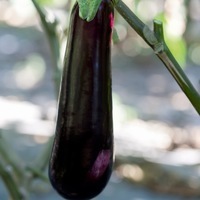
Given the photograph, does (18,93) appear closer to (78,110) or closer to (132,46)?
(132,46)

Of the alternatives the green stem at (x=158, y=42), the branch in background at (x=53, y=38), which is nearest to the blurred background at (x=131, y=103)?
the branch in background at (x=53, y=38)

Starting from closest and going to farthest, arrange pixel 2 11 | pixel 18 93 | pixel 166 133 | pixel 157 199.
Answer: pixel 157 199
pixel 166 133
pixel 18 93
pixel 2 11

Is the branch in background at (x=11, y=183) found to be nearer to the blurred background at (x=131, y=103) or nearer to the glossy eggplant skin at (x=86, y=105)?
the blurred background at (x=131, y=103)

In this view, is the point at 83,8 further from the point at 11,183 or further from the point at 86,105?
the point at 11,183

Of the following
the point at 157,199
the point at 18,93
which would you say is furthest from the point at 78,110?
the point at 18,93

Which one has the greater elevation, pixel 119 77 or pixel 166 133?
pixel 119 77

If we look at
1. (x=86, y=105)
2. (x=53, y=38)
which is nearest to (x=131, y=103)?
(x=53, y=38)
